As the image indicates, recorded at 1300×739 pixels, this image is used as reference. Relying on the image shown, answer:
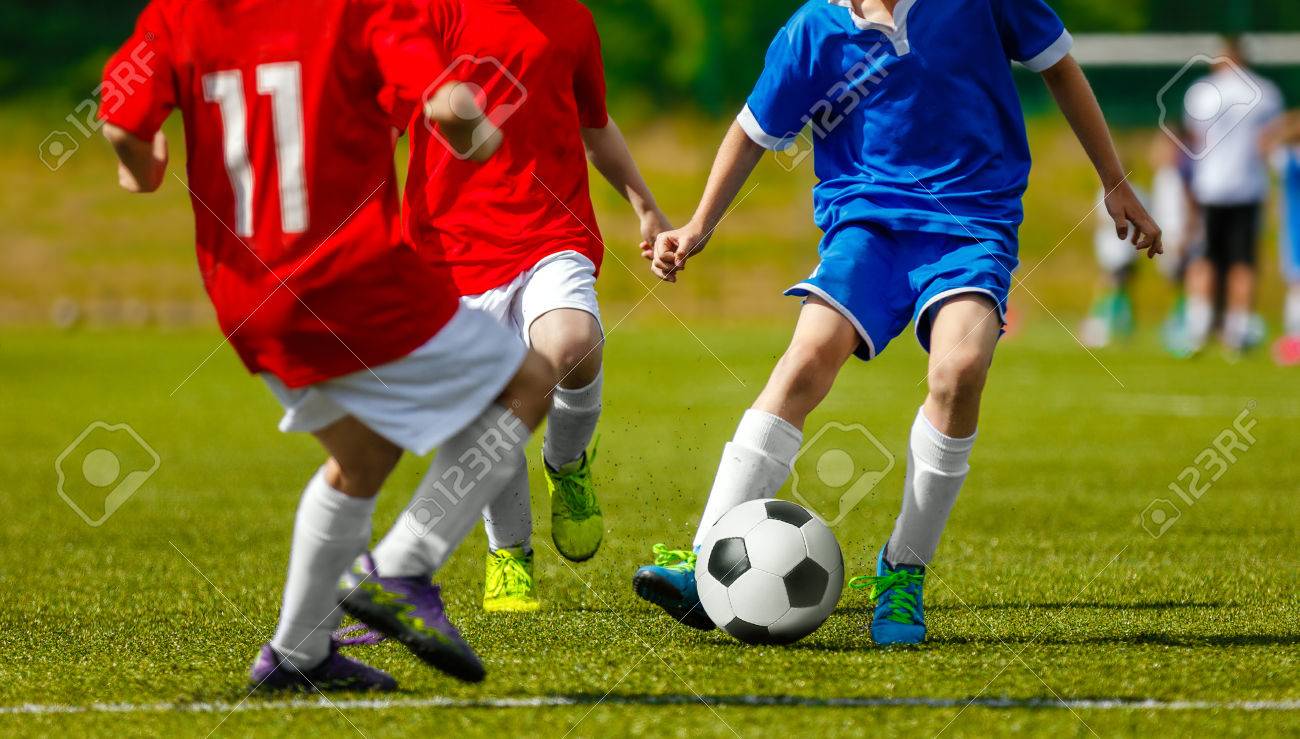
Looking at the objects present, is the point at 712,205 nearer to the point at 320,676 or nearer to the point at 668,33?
the point at 320,676

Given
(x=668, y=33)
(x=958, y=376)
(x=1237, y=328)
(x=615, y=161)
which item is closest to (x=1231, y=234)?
(x=1237, y=328)

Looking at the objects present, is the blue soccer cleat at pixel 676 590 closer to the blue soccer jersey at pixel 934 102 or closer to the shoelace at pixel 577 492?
the shoelace at pixel 577 492

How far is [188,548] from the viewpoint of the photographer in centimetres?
573

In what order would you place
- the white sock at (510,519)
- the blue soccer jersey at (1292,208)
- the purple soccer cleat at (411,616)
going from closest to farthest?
the purple soccer cleat at (411,616)
the white sock at (510,519)
the blue soccer jersey at (1292,208)

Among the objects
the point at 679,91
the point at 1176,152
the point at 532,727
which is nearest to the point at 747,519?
the point at 532,727

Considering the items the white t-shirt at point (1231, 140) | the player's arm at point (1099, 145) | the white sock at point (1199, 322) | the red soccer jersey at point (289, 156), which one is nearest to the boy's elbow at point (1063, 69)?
the player's arm at point (1099, 145)

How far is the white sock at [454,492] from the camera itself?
3.18 metres

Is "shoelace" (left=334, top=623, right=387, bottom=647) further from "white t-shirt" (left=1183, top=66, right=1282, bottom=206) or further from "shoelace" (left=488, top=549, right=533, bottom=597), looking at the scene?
"white t-shirt" (left=1183, top=66, right=1282, bottom=206)

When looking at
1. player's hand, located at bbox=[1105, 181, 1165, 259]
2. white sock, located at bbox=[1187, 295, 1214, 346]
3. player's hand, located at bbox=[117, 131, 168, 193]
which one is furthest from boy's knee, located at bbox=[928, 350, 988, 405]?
white sock, located at bbox=[1187, 295, 1214, 346]

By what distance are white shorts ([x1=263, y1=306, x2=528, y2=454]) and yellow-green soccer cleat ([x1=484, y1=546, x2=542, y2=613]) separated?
1364 millimetres

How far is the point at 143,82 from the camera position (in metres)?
3.04

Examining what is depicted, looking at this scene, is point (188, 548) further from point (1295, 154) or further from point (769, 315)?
point (769, 315)

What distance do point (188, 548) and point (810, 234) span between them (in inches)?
667

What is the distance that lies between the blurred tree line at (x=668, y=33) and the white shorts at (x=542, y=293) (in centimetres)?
1730
